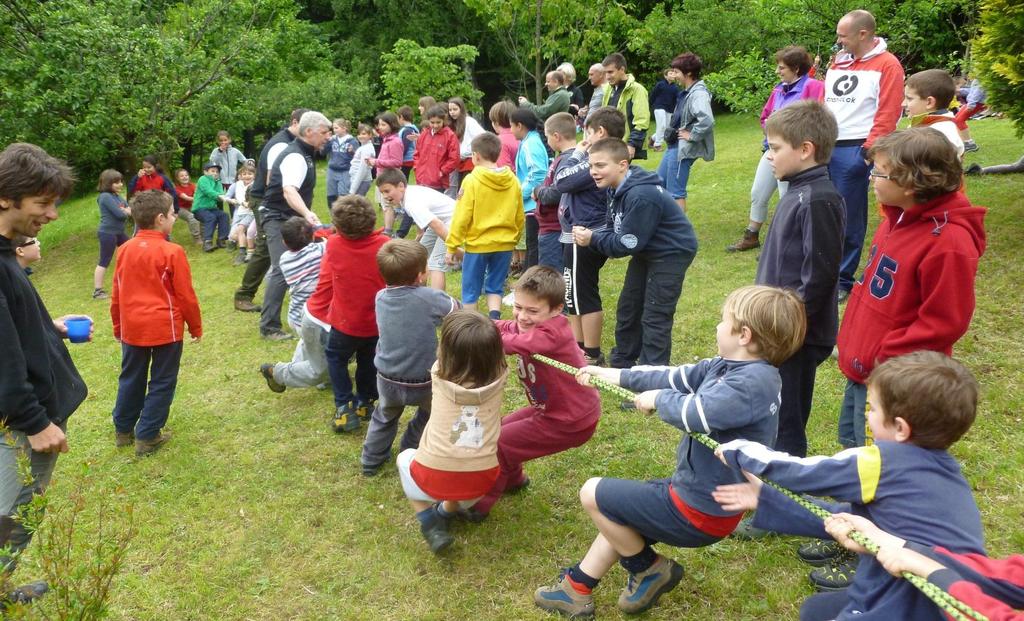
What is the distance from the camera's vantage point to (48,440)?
3.15 m

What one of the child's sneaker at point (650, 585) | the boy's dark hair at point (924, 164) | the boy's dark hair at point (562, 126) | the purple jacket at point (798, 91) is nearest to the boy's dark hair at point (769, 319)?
the boy's dark hair at point (924, 164)

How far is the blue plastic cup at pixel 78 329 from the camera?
400cm

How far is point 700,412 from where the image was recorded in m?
2.72

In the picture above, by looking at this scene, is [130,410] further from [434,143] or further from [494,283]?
[434,143]

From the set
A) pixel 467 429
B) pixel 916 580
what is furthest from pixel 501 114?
pixel 916 580

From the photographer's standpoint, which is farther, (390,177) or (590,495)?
(390,177)

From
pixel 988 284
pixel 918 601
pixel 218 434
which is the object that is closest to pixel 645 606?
pixel 918 601

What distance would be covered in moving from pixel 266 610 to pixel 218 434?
7.54 ft

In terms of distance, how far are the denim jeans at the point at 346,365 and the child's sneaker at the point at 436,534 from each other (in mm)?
1651

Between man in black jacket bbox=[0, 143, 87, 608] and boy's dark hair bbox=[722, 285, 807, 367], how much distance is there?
2.90 metres

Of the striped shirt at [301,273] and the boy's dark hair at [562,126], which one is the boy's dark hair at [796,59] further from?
the striped shirt at [301,273]

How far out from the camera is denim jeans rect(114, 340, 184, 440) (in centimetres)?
513

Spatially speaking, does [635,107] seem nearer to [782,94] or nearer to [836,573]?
[782,94]

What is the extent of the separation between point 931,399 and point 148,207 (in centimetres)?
476
